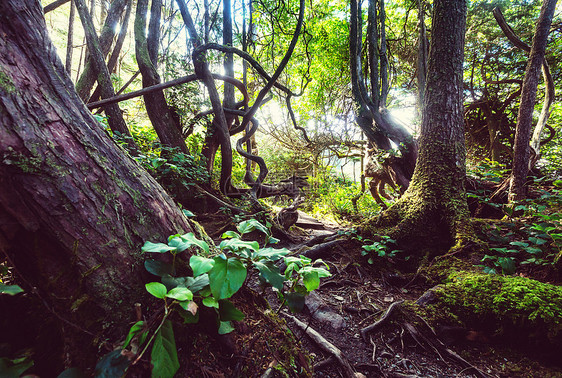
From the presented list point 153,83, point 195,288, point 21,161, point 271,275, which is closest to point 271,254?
point 271,275

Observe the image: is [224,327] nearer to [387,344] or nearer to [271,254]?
[271,254]

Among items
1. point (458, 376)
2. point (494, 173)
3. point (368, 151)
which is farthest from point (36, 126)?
point (368, 151)

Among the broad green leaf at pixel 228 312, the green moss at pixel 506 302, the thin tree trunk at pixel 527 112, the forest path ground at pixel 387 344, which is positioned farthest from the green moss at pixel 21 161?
the thin tree trunk at pixel 527 112

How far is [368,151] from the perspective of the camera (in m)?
5.52

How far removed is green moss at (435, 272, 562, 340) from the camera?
4.64 ft

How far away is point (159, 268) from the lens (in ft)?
2.73

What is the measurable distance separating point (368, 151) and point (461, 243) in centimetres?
357

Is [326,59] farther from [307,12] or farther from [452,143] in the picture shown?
[452,143]

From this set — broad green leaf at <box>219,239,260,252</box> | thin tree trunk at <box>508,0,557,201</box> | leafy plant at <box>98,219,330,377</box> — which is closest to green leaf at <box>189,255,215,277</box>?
leafy plant at <box>98,219,330,377</box>

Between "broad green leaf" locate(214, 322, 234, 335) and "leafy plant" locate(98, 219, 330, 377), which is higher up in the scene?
"leafy plant" locate(98, 219, 330, 377)

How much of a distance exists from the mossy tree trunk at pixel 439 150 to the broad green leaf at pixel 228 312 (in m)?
2.47

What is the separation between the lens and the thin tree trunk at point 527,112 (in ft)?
10.3

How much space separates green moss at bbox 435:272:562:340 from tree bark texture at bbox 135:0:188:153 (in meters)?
4.09

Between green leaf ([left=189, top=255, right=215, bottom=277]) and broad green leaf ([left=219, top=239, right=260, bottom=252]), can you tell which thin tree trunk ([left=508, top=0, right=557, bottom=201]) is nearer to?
broad green leaf ([left=219, top=239, right=260, bottom=252])
